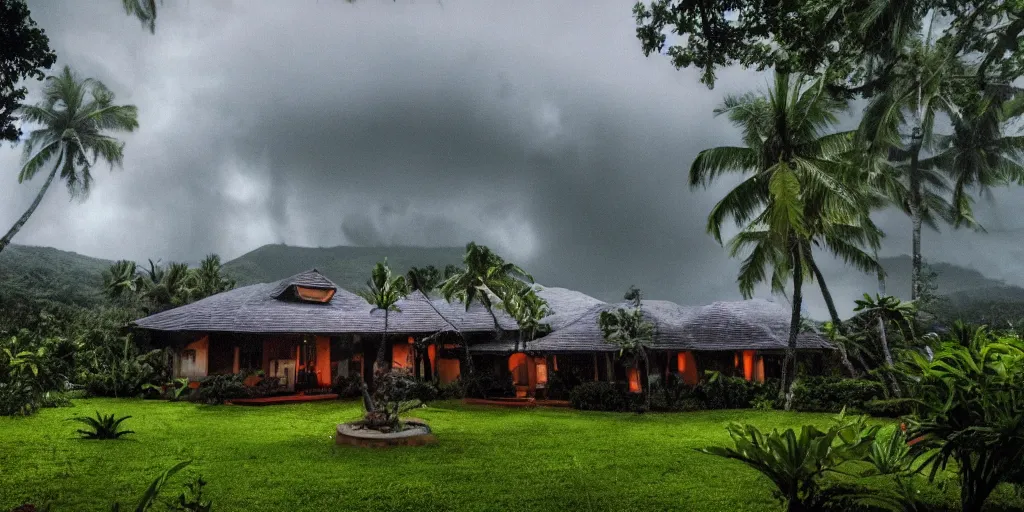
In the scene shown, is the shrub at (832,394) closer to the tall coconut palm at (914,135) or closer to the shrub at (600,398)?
the shrub at (600,398)

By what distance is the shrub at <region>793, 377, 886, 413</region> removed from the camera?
Answer: 16.4 meters

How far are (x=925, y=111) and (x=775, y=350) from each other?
8581mm

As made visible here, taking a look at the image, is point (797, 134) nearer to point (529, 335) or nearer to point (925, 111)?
point (925, 111)

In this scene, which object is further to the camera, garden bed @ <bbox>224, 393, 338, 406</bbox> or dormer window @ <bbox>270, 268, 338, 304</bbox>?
dormer window @ <bbox>270, 268, 338, 304</bbox>

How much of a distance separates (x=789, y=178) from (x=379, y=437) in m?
12.3

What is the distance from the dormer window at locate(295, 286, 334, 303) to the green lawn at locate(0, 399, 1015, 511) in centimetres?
924

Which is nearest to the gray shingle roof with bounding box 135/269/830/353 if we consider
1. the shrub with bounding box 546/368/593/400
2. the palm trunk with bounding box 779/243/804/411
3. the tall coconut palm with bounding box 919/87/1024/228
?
the palm trunk with bounding box 779/243/804/411

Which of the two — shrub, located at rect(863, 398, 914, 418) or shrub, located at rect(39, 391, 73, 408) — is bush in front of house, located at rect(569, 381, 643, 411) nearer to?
shrub, located at rect(863, 398, 914, 418)

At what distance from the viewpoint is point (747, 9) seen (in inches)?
273

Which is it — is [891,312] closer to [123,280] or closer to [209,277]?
[209,277]

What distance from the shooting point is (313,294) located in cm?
2452

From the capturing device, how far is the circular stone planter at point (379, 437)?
35.9ft

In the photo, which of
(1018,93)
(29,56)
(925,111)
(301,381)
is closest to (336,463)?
(29,56)

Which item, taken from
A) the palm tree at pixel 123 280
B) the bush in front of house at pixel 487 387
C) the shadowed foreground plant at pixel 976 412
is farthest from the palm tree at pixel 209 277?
the shadowed foreground plant at pixel 976 412
